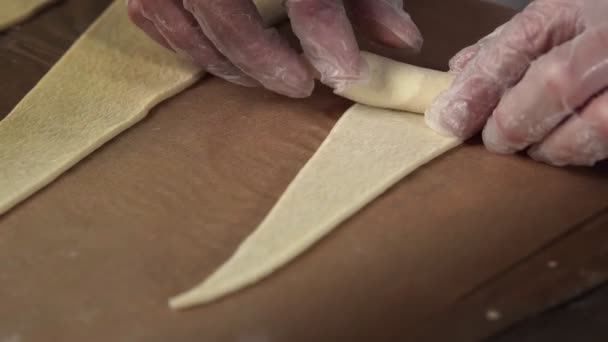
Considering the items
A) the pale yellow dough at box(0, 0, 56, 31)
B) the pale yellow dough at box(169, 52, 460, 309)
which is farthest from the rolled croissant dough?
the pale yellow dough at box(0, 0, 56, 31)

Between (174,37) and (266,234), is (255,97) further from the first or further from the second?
(266,234)

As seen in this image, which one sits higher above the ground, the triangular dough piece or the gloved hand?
the gloved hand

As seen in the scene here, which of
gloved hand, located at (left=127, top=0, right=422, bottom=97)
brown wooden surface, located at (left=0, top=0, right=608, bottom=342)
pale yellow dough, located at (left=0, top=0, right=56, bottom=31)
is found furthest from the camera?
pale yellow dough, located at (left=0, top=0, right=56, bottom=31)

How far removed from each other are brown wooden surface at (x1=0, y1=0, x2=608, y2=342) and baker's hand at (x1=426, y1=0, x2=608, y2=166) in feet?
0.19

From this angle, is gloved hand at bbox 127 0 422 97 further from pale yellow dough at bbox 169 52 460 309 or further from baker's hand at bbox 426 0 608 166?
baker's hand at bbox 426 0 608 166

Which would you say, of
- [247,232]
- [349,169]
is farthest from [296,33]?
[247,232]

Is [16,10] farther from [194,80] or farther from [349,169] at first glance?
[349,169]

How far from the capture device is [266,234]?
1001 millimetres

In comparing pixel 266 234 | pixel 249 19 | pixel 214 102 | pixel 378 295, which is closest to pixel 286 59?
pixel 249 19

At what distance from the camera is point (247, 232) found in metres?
1.03

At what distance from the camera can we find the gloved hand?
3.81ft

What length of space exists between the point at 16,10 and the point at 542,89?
1.19 meters

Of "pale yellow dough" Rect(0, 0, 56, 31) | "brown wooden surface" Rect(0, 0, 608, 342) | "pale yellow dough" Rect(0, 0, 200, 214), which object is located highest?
"pale yellow dough" Rect(0, 0, 56, 31)

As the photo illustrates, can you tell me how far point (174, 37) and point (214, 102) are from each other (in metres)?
0.14
